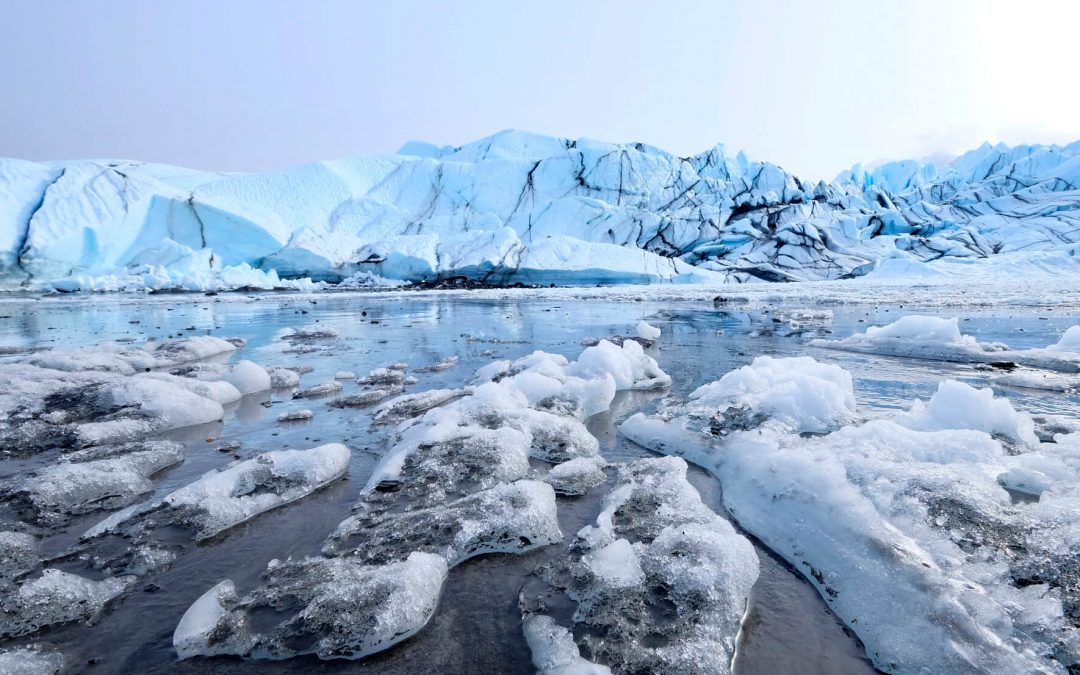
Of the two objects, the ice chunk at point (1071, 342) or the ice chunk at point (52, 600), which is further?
the ice chunk at point (1071, 342)

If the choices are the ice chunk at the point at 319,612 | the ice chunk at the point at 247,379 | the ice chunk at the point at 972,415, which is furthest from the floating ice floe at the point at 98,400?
the ice chunk at the point at 972,415

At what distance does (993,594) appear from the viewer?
6.19 ft

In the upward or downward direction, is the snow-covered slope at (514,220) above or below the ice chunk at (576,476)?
above

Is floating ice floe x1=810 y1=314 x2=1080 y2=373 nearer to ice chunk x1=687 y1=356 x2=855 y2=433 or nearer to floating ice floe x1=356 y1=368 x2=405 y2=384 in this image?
ice chunk x1=687 y1=356 x2=855 y2=433

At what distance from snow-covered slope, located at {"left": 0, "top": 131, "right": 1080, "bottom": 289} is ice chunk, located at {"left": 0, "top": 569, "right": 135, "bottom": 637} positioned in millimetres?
27944

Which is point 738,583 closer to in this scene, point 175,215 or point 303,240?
point 303,240

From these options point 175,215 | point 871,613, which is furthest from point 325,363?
point 175,215

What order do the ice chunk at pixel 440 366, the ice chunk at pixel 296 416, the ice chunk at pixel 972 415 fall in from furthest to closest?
the ice chunk at pixel 440 366, the ice chunk at pixel 296 416, the ice chunk at pixel 972 415

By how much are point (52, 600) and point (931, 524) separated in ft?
12.0

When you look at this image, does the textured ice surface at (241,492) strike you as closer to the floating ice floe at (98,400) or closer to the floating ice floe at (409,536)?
the floating ice floe at (409,536)

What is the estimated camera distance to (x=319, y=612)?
6.15 ft

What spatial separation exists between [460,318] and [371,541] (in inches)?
443

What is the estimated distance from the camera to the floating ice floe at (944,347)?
20.8 feet

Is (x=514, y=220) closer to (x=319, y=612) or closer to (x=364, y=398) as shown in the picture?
(x=364, y=398)
